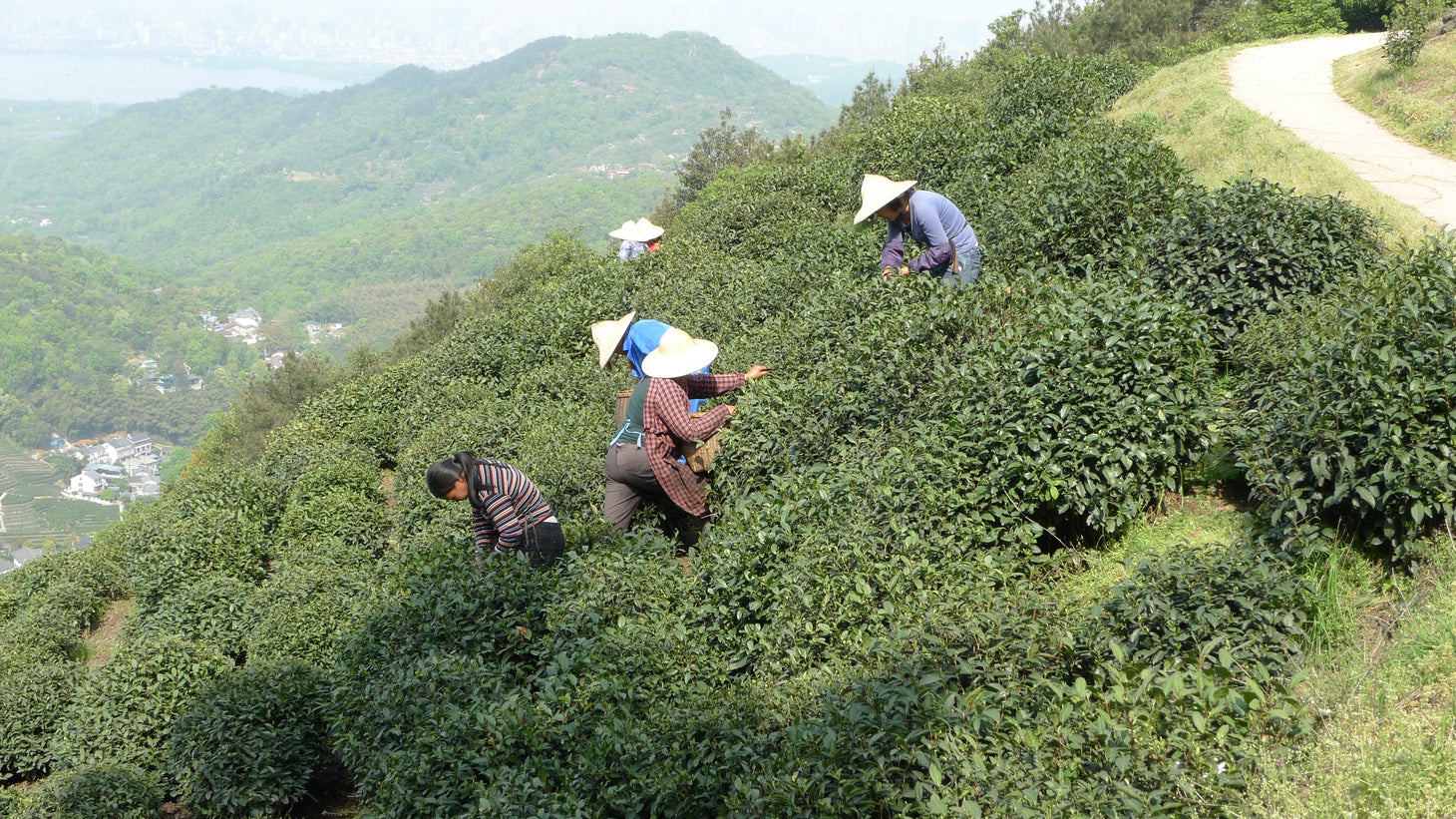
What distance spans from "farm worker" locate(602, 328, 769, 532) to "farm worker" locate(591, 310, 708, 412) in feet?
0.81

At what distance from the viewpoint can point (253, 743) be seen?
7.07 m

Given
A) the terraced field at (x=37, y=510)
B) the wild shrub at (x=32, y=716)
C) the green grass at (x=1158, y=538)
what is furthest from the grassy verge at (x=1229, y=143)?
the terraced field at (x=37, y=510)

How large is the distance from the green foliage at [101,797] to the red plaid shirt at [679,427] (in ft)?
17.1

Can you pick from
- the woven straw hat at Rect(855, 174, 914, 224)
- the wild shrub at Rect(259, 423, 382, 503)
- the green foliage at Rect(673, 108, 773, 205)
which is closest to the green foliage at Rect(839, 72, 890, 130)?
the green foliage at Rect(673, 108, 773, 205)

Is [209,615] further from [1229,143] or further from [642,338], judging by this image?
[1229,143]

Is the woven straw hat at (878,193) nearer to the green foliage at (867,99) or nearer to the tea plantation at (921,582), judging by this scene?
the tea plantation at (921,582)

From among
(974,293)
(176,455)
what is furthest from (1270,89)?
(176,455)

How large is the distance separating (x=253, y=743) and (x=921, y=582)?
5.67m

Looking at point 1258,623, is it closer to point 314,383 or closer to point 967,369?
point 967,369

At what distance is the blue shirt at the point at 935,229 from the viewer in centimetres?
746

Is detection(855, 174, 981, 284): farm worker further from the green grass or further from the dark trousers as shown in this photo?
the dark trousers

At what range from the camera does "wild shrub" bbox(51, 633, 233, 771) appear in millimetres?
8422

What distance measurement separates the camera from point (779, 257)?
11.6 meters

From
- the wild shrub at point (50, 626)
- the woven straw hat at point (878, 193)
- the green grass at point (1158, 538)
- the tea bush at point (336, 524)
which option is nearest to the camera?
the green grass at point (1158, 538)
